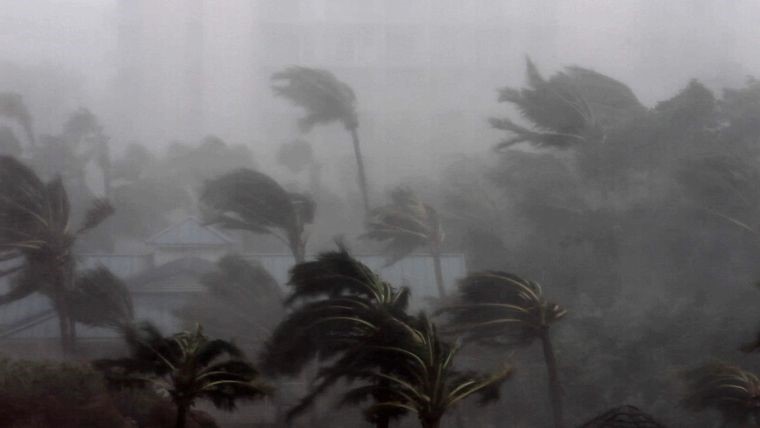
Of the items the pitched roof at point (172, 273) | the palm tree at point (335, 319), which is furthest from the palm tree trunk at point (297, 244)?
the palm tree at point (335, 319)

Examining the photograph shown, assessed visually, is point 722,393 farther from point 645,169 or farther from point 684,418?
point 645,169

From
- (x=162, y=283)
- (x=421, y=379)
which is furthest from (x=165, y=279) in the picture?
(x=421, y=379)

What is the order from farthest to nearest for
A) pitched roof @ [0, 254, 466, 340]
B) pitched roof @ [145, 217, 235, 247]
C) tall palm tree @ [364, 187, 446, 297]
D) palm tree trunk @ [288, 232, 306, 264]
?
pitched roof @ [145, 217, 235, 247] < tall palm tree @ [364, 187, 446, 297] < pitched roof @ [0, 254, 466, 340] < palm tree trunk @ [288, 232, 306, 264]

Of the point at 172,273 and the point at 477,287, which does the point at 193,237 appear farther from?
the point at 477,287

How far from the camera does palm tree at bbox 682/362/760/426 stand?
32.8 ft

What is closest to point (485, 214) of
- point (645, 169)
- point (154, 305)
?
point (645, 169)

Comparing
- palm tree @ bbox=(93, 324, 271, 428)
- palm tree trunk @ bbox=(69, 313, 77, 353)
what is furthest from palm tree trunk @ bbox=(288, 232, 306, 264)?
palm tree @ bbox=(93, 324, 271, 428)

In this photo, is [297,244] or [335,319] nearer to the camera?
[335,319]

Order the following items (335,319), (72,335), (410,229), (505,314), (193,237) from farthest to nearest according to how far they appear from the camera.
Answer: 1. (193,237)
2. (410,229)
3. (72,335)
4. (505,314)
5. (335,319)

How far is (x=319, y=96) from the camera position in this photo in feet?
63.9

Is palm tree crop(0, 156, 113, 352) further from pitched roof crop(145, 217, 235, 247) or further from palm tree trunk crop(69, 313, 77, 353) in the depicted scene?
pitched roof crop(145, 217, 235, 247)

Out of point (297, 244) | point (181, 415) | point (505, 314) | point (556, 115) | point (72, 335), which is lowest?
point (72, 335)

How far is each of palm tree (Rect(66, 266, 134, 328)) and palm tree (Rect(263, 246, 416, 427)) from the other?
317 centimetres

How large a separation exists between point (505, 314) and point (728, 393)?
125 inches
